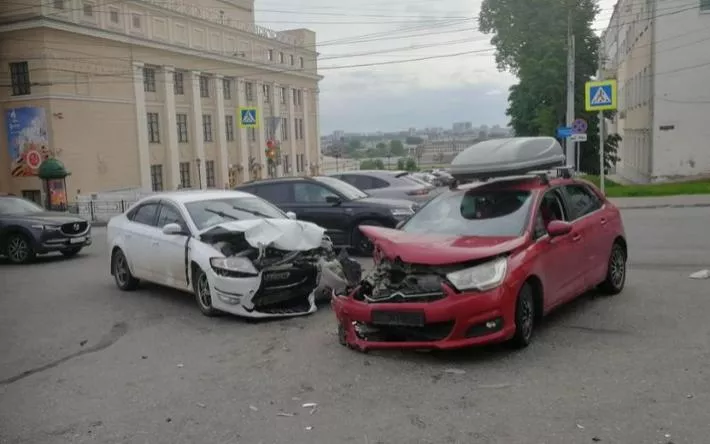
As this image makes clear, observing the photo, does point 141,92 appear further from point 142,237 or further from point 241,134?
point 142,237

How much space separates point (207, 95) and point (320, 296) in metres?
49.2

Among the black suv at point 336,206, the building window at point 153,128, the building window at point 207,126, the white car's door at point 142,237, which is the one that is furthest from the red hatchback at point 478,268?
the building window at point 207,126

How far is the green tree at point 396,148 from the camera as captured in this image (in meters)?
38.4

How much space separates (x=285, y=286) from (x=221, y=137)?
49186mm

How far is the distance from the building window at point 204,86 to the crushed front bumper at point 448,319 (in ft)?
167

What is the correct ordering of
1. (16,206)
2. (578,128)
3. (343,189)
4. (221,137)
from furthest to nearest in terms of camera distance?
(221,137) < (578,128) < (16,206) < (343,189)

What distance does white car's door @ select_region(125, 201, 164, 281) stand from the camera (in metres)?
9.96

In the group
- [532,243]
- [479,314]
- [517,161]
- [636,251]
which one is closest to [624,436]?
[479,314]

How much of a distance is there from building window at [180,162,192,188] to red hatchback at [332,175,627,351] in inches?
1818

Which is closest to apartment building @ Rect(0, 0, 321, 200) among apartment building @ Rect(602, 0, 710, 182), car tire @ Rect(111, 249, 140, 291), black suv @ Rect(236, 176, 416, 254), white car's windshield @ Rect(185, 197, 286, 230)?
black suv @ Rect(236, 176, 416, 254)

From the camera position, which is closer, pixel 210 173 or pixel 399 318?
pixel 399 318

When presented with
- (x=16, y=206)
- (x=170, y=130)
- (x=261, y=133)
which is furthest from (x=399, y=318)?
(x=261, y=133)

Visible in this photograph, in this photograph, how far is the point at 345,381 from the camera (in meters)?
5.72

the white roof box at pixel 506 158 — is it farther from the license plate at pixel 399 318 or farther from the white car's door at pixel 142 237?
the white car's door at pixel 142 237
